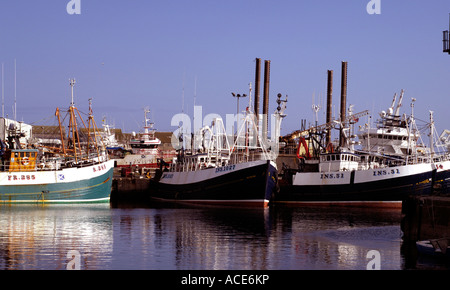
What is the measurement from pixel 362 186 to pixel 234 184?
521 inches

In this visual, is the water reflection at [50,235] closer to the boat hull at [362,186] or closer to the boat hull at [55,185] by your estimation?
the boat hull at [55,185]

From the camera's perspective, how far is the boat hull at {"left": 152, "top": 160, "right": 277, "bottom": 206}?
6462 cm

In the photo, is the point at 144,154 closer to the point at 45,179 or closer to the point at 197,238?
the point at 45,179

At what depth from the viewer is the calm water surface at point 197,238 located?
32844 millimetres

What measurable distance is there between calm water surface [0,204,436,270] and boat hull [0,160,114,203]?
175 centimetres

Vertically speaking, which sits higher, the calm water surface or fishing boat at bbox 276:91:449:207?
fishing boat at bbox 276:91:449:207

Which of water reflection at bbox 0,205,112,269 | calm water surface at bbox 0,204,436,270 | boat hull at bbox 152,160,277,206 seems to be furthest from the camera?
boat hull at bbox 152,160,277,206

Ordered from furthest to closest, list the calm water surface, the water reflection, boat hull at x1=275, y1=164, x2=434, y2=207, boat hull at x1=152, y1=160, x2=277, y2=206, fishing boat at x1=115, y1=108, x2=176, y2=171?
fishing boat at x1=115, y1=108, x2=176, y2=171 → boat hull at x1=152, y1=160, x2=277, y2=206 → boat hull at x1=275, y1=164, x2=434, y2=207 → the water reflection → the calm water surface

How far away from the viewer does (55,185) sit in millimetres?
65125

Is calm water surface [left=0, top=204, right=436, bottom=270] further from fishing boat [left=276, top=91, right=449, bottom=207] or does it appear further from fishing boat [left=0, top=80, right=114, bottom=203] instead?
fishing boat [left=276, top=91, right=449, bottom=207]

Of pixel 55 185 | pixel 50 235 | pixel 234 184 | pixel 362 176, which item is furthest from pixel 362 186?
pixel 50 235

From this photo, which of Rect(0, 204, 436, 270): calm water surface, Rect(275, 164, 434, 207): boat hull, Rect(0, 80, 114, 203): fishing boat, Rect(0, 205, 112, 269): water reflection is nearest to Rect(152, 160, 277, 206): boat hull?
Rect(0, 204, 436, 270): calm water surface
